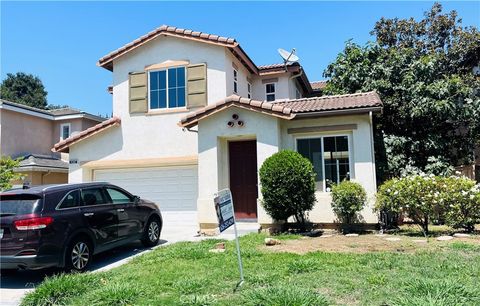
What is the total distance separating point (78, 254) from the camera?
24.8 ft

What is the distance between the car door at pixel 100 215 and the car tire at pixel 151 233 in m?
1.32

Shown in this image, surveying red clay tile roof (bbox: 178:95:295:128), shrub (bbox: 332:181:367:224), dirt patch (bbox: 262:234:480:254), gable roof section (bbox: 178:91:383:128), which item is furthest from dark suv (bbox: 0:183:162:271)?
shrub (bbox: 332:181:367:224)

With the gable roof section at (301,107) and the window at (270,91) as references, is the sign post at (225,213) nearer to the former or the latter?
the gable roof section at (301,107)

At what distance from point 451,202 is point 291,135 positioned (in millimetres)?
5002

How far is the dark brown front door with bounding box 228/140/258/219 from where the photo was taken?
12.8 meters

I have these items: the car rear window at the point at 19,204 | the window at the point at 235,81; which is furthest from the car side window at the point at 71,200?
the window at the point at 235,81

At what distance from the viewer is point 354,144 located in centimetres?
1156

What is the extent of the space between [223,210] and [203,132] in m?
6.63

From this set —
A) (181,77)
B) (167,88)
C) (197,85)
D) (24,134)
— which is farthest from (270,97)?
(24,134)

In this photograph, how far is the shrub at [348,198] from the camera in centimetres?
1075

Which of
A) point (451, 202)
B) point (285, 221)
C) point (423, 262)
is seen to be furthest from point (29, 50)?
point (451, 202)

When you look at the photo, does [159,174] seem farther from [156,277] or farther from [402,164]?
[402,164]

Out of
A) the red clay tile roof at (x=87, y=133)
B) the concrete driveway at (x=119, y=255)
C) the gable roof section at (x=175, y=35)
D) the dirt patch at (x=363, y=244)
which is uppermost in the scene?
the gable roof section at (x=175, y=35)

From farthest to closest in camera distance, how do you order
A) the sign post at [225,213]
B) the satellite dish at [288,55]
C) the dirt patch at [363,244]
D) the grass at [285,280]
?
1. the satellite dish at [288,55]
2. the dirt patch at [363,244]
3. the sign post at [225,213]
4. the grass at [285,280]
